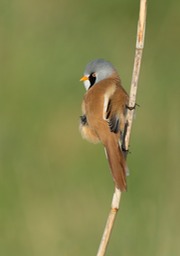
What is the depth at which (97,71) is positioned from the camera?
15.5 feet

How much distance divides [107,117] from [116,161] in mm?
279

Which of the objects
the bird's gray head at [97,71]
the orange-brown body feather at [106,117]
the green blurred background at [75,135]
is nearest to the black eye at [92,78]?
the bird's gray head at [97,71]

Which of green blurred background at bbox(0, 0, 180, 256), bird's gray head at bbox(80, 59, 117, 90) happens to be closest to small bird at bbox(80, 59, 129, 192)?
bird's gray head at bbox(80, 59, 117, 90)

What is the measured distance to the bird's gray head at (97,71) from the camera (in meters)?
4.70

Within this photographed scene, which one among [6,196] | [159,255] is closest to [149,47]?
[6,196]

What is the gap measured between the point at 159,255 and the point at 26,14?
343 cm

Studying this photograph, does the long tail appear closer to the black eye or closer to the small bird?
the small bird

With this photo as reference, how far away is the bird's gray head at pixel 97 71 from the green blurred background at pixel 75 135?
83 centimetres

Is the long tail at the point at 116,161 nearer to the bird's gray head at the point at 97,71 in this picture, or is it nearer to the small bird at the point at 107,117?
the small bird at the point at 107,117

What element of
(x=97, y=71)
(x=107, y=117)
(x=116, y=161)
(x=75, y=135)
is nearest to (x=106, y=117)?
(x=107, y=117)

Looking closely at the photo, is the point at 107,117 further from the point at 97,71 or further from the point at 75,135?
the point at 75,135

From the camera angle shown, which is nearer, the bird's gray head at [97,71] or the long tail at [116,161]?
the long tail at [116,161]

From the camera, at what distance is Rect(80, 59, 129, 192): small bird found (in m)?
4.26

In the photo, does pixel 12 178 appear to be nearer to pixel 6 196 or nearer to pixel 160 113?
pixel 6 196
